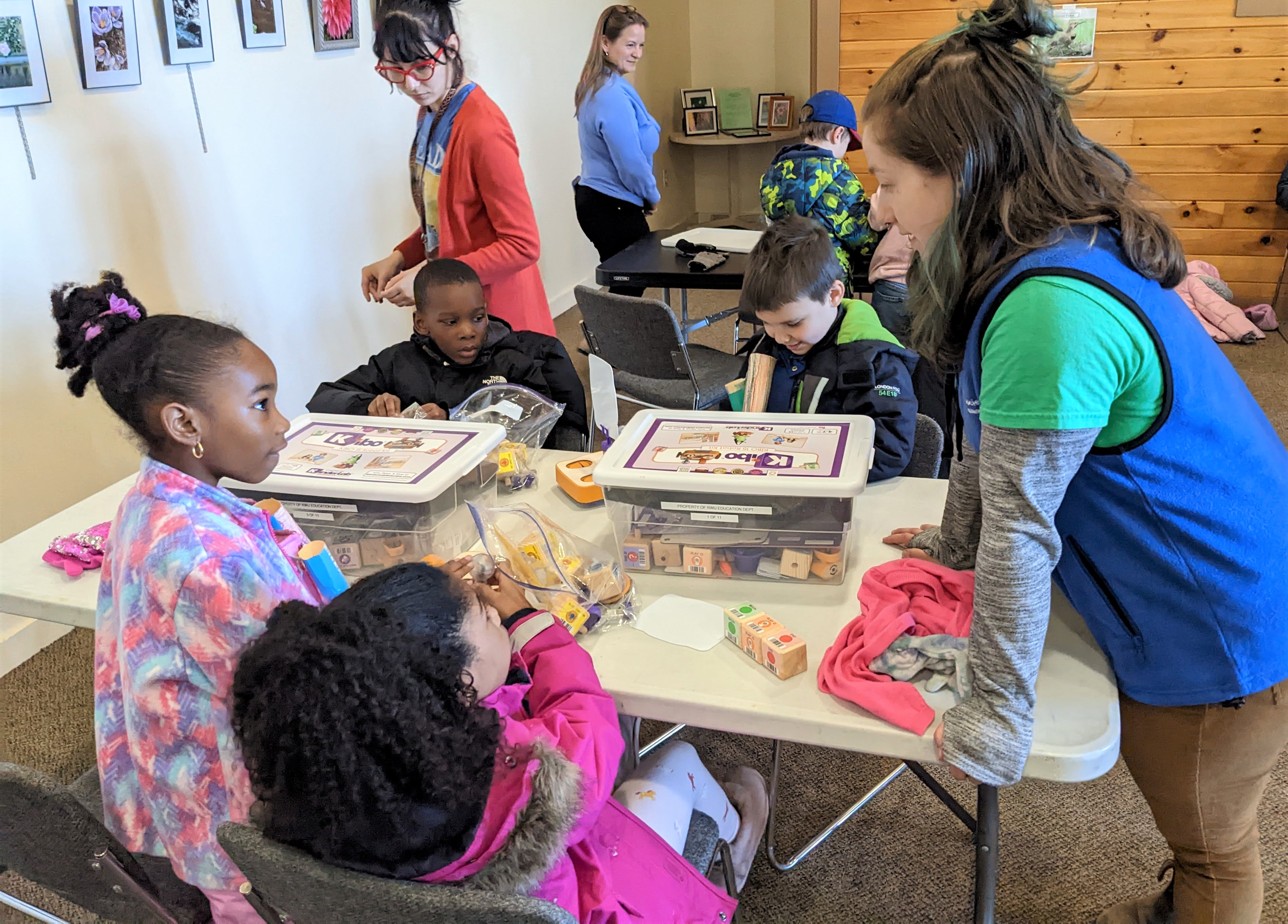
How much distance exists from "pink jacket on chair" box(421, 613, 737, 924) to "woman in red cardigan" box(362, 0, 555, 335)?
133cm

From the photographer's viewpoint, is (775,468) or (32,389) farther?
(32,389)

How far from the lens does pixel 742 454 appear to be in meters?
1.31

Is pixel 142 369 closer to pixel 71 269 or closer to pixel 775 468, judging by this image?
pixel 775 468

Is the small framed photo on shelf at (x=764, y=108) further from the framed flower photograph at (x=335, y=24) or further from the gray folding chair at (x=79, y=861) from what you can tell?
the gray folding chair at (x=79, y=861)

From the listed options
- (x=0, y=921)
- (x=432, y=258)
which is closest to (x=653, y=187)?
(x=432, y=258)

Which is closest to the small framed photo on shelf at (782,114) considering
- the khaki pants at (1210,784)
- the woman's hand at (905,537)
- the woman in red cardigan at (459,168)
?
the woman in red cardigan at (459,168)

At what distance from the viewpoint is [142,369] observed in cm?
110

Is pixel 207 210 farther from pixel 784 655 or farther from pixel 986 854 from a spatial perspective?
pixel 986 854

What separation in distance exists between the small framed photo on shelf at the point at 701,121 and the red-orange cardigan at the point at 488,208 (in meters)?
4.70

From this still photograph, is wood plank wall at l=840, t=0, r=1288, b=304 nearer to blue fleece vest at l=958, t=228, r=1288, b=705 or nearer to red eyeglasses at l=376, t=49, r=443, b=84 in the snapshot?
red eyeglasses at l=376, t=49, r=443, b=84

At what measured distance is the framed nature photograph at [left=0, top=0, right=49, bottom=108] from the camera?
7.29ft

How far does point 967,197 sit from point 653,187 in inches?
134

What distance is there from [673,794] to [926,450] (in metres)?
0.86

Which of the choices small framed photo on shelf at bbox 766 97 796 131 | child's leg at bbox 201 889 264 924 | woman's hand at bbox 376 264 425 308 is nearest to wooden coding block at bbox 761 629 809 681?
child's leg at bbox 201 889 264 924
